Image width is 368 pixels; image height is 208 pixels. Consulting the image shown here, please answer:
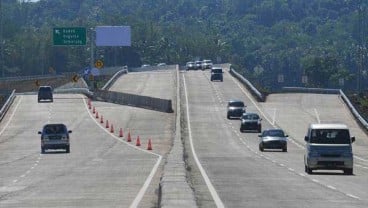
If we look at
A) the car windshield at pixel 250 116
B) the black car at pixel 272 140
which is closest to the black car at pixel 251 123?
the car windshield at pixel 250 116

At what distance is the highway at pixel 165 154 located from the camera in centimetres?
2969

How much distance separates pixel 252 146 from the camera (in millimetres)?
67875

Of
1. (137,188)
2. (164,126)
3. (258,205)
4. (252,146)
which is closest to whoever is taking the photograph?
(258,205)

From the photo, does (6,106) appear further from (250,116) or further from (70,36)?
(250,116)

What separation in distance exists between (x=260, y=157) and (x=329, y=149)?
1409 centimetres

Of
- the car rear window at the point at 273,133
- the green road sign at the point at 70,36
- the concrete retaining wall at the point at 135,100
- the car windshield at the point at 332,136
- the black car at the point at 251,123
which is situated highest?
the green road sign at the point at 70,36

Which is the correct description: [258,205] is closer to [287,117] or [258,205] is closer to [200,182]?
[200,182]

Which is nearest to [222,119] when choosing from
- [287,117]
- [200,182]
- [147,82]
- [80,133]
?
[287,117]

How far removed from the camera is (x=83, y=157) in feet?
180

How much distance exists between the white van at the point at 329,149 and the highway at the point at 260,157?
0.49m

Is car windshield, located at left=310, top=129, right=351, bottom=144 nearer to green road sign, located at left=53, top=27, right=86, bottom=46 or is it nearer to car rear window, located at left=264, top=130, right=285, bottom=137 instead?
car rear window, located at left=264, top=130, right=285, bottom=137

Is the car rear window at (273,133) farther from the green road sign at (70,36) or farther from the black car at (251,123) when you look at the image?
the green road sign at (70,36)

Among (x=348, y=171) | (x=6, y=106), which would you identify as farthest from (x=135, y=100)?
(x=348, y=171)

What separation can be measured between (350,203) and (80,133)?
49079 mm
